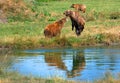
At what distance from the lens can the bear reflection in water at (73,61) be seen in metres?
16.4

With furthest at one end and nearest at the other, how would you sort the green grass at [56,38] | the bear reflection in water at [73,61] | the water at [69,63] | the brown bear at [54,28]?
the brown bear at [54,28]
the green grass at [56,38]
the bear reflection in water at [73,61]
the water at [69,63]

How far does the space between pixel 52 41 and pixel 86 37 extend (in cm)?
185

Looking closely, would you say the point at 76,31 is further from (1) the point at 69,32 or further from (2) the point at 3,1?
(2) the point at 3,1

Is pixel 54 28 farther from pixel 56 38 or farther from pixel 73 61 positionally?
pixel 73 61

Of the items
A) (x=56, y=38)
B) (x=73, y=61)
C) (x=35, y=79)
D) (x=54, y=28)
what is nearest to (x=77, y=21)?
(x=54, y=28)

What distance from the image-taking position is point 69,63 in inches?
722

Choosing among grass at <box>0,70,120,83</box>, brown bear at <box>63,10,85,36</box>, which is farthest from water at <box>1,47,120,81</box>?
brown bear at <box>63,10,85,36</box>

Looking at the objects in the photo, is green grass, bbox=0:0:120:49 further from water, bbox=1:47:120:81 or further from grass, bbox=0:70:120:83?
grass, bbox=0:70:120:83

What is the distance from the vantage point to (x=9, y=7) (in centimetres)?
3431

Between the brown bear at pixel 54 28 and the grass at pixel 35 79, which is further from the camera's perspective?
the brown bear at pixel 54 28

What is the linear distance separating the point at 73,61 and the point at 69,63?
0.54 meters

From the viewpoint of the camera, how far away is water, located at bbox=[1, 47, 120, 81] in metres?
15.6

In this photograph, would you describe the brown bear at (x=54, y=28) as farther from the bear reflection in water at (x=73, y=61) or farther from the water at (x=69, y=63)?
the bear reflection in water at (x=73, y=61)

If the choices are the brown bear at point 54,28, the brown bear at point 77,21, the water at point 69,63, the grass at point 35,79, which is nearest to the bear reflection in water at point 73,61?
the water at point 69,63
